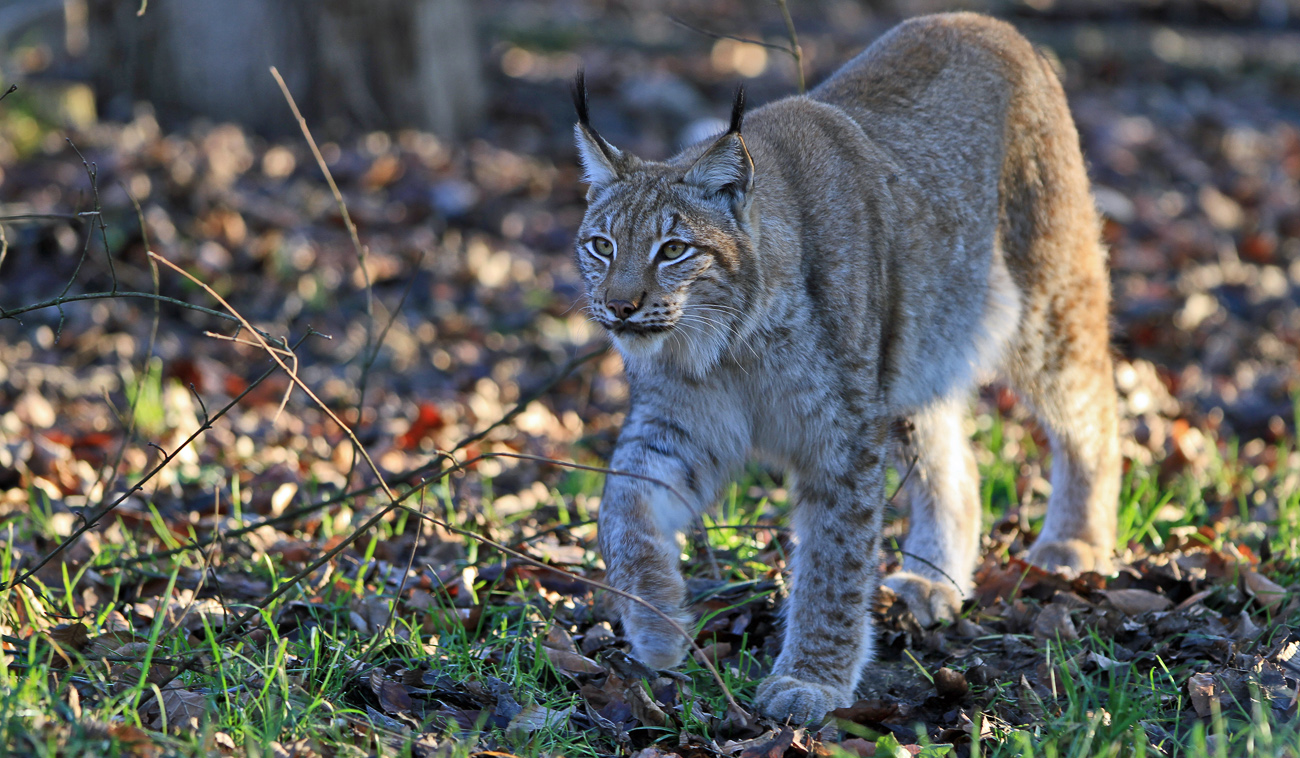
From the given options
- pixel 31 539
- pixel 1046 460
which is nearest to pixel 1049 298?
pixel 1046 460

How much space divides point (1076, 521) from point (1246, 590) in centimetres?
74

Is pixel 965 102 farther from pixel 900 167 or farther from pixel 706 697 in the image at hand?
pixel 706 697

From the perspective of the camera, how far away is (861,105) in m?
4.18

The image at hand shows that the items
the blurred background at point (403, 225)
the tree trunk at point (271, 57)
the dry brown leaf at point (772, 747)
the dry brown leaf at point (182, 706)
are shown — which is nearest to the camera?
the dry brown leaf at point (182, 706)

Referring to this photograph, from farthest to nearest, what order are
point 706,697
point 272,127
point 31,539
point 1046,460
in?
1. point 272,127
2. point 1046,460
3. point 31,539
4. point 706,697

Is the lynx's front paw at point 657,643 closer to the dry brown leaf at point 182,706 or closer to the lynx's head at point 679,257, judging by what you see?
the lynx's head at point 679,257

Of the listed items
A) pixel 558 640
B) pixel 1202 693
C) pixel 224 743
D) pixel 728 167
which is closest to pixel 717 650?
pixel 558 640

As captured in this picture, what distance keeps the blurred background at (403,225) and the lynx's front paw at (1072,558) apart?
919mm

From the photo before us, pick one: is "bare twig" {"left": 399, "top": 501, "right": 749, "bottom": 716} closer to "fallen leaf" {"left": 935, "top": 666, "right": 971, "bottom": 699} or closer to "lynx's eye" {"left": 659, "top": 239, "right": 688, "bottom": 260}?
"fallen leaf" {"left": 935, "top": 666, "right": 971, "bottom": 699}

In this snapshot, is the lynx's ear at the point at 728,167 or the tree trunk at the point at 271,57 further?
the tree trunk at the point at 271,57

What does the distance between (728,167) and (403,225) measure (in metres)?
4.75

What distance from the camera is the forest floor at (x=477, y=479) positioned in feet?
9.58

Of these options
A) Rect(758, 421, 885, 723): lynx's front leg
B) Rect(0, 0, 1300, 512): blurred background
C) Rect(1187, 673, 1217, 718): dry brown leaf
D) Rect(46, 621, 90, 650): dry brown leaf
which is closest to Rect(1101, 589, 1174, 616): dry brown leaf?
Rect(1187, 673, 1217, 718): dry brown leaf

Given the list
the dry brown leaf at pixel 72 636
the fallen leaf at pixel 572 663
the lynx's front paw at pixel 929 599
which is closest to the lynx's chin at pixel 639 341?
the fallen leaf at pixel 572 663
